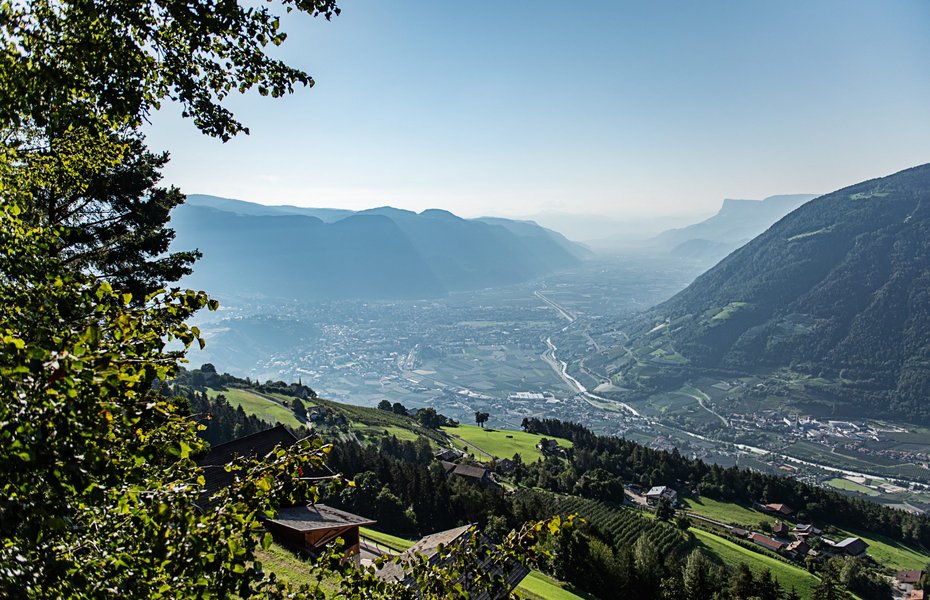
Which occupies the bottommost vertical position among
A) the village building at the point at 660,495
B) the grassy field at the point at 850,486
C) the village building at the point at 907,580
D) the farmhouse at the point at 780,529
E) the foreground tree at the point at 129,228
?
the grassy field at the point at 850,486

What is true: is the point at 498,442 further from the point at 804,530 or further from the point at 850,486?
the point at 850,486

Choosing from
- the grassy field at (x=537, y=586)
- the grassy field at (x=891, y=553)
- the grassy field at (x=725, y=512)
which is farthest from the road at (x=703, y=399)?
the grassy field at (x=537, y=586)

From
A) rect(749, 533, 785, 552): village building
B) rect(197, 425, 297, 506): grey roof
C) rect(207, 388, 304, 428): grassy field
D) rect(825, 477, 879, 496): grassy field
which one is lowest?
rect(825, 477, 879, 496): grassy field

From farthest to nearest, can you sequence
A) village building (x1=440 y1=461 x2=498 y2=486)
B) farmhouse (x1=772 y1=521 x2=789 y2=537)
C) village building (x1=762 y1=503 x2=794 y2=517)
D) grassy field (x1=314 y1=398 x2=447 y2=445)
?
grassy field (x1=314 y1=398 x2=447 y2=445)
village building (x1=762 y1=503 x2=794 y2=517)
farmhouse (x1=772 y1=521 x2=789 y2=537)
village building (x1=440 y1=461 x2=498 y2=486)

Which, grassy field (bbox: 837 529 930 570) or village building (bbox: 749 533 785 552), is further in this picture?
grassy field (bbox: 837 529 930 570)

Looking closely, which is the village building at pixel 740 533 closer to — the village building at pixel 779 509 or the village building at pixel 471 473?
the village building at pixel 779 509

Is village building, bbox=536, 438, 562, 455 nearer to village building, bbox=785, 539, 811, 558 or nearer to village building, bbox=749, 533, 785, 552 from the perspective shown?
village building, bbox=749, 533, 785, 552

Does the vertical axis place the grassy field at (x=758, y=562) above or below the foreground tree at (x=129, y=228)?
below

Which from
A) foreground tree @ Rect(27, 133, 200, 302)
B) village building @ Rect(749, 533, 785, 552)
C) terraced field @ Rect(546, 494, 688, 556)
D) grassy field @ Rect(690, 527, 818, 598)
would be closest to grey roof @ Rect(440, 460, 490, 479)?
terraced field @ Rect(546, 494, 688, 556)
